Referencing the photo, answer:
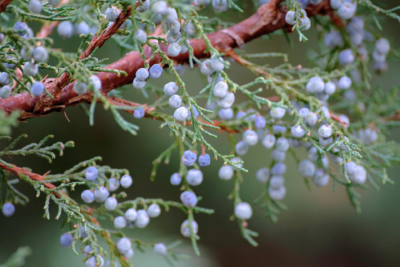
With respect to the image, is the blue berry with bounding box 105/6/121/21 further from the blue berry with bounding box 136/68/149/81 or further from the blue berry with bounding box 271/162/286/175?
the blue berry with bounding box 271/162/286/175

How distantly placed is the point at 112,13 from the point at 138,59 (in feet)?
0.65

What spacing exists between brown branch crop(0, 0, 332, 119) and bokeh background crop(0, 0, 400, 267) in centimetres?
44

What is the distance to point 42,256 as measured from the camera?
1.47 metres

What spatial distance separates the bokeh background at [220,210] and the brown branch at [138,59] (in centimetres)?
44

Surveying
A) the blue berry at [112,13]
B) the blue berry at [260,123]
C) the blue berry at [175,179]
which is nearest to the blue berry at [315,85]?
the blue berry at [260,123]

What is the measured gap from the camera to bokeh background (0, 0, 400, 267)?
5.18 feet

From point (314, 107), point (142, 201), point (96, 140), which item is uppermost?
point (314, 107)

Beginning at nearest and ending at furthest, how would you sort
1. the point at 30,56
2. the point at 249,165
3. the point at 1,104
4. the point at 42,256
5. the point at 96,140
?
the point at 30,56 < the point at 1,104 < the point at 42,256 < the point at 96,140 < the point at 249,165

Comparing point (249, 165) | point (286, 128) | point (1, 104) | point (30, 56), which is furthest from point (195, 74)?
point (30, 56)

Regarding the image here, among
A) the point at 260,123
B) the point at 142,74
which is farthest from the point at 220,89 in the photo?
the point at 260,123

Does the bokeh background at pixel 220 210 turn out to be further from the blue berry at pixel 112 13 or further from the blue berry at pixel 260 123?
the blue berry at pixel 112 13

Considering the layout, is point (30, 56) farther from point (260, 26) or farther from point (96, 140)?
point (96, 140)

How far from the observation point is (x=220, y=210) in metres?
2.11

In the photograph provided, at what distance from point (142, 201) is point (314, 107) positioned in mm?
525
